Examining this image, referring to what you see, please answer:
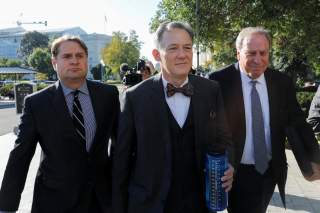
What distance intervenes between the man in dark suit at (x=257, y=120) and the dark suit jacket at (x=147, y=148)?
0.68 metres

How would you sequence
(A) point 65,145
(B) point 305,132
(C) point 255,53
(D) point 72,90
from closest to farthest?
(A) point 65,145
(D) point 72,90
(C) point 255,53
(B) point 305,132

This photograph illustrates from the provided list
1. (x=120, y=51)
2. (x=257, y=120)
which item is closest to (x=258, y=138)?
(x=257, y=120)

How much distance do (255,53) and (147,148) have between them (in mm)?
1250

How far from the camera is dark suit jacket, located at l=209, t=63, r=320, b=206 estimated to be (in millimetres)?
3291

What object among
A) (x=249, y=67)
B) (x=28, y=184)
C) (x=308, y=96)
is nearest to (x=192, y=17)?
(x=308, y=96)

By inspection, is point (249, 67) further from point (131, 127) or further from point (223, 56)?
point (223, 56)

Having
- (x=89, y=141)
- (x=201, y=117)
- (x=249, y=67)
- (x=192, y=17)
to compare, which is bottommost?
(x=89, y=141)

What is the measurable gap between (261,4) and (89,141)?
10537 mm

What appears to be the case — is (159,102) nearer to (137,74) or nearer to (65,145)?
(65,145)

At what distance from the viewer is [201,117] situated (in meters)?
2.62

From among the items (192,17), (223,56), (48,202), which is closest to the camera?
(48,202)

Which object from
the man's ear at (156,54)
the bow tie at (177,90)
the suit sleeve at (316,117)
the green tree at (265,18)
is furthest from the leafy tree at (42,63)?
the bow tie at (177,90)

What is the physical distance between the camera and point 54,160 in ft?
9.43

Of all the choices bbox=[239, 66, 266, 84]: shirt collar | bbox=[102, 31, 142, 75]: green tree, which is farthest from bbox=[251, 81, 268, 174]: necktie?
bbox=[102, 31, 142, 75]: green tree
